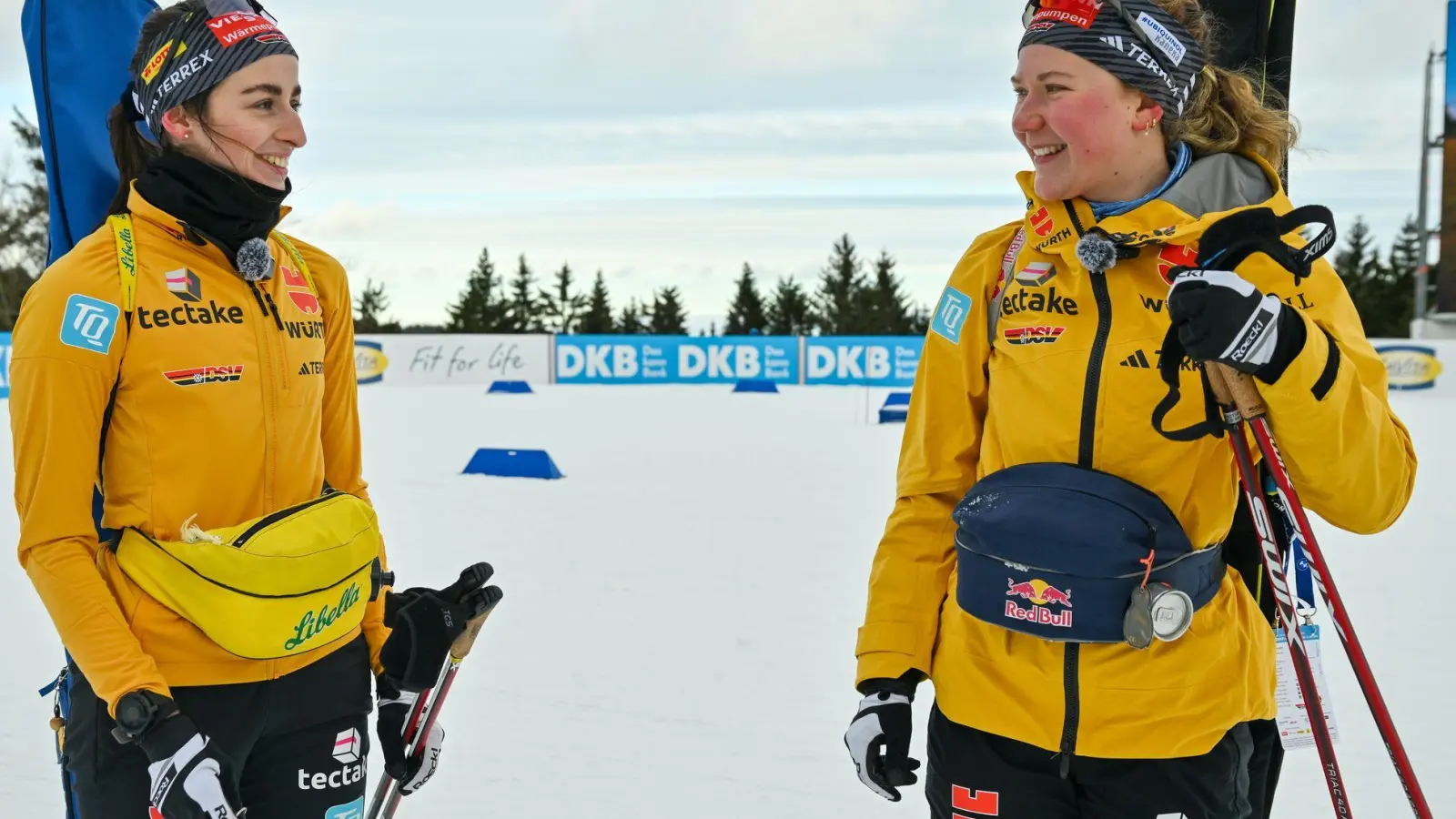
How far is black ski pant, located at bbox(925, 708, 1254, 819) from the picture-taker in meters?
1.92

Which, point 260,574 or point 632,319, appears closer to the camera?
point 260,574

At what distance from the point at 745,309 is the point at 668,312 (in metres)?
3.45

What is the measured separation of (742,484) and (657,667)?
5293mm

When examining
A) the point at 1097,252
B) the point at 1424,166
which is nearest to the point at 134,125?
the point at 1097,252

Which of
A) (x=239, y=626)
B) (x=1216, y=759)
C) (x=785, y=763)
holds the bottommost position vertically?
(x=785, y=763)

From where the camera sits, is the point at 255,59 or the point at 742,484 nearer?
the point at 255,59

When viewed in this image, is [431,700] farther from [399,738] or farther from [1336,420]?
[1336,420]

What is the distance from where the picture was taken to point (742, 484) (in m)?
10.4

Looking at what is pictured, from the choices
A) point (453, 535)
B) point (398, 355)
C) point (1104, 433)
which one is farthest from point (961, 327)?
point (398, 355)

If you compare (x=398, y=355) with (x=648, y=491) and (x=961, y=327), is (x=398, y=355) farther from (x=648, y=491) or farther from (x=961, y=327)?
(x=961, y=327)

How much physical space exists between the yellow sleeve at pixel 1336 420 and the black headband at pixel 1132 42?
14.3 inches

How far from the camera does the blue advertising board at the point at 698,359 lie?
27656 mm

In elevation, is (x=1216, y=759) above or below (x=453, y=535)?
above

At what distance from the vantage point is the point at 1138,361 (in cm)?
191
